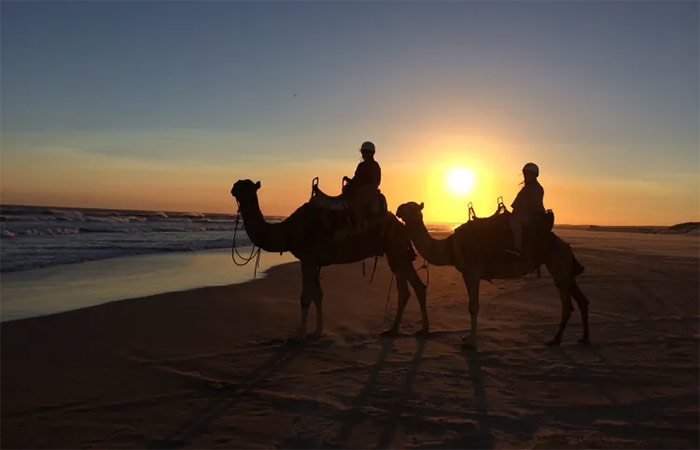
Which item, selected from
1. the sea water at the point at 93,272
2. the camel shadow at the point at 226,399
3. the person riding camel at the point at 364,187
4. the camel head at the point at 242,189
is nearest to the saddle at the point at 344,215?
the person riding camel at the point at 364,187

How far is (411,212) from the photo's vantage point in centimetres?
1082

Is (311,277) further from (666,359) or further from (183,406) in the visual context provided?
(666,359)

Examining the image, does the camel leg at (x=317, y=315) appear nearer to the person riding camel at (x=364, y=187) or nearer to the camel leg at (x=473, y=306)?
the person riding camel at (x=364, y=187)

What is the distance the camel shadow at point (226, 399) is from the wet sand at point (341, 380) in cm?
3

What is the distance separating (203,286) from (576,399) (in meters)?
12.0

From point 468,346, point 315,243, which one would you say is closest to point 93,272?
point 315,243

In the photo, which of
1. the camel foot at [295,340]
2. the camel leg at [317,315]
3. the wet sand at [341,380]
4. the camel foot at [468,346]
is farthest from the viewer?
the camel leg at [317,315]

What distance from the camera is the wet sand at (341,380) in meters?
6.24

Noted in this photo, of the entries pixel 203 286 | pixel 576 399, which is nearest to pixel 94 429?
pixel 576 399

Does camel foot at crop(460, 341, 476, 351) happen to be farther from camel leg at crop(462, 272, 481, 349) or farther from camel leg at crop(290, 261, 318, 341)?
camel leg at crop(290, 261, 318, 341)

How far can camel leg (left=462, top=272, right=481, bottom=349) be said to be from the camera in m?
9.99

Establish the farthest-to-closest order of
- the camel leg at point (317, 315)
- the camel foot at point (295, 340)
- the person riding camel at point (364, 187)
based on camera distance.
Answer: the person riding camel at point (364, 187)
the camel leg at point (317, 315)
the camel foot at point (295, 340)

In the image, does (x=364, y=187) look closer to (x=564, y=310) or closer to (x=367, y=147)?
(x=367, y=147)

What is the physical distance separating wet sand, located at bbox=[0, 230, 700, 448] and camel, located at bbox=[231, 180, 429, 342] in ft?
2.70
